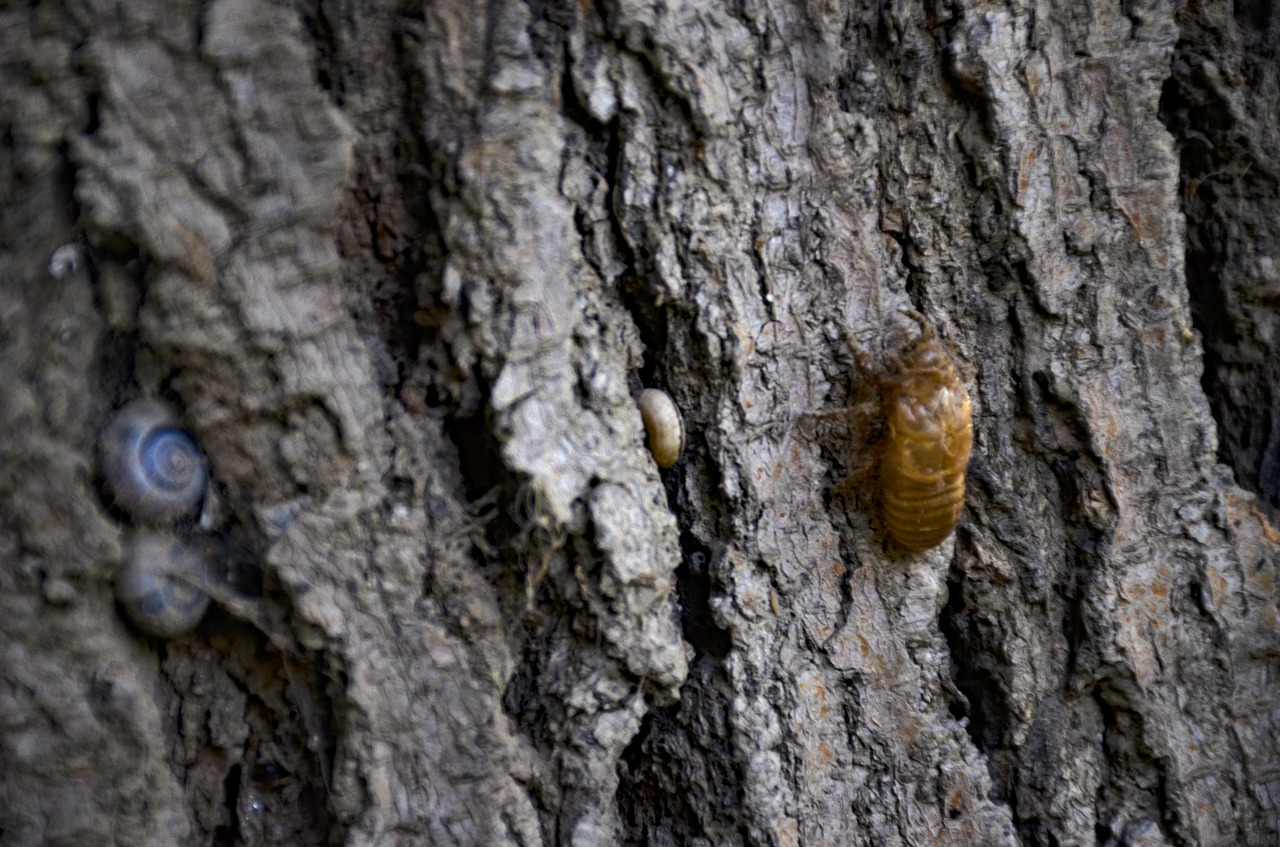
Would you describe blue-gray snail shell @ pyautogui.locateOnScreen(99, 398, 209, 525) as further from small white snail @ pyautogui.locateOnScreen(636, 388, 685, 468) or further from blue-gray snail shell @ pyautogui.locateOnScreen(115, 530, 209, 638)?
small white snail @ pyautogui.locateOnScreen(636, 388, 685, 468)

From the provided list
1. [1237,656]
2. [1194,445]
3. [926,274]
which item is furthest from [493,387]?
[1237,656]

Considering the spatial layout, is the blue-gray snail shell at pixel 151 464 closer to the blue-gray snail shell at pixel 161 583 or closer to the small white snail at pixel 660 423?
the blue-gray snail shell at pixel 161 583

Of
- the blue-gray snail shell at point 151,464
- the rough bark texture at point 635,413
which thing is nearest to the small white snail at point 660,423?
the rough bark texture at point 635,413

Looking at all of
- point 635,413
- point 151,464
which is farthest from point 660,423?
point 151,464

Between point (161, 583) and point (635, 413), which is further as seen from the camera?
point (635, 413)

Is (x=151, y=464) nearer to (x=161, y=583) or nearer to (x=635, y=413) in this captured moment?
(x=161, y=583)

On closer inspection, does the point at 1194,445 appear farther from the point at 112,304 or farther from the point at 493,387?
the point at 112,304
